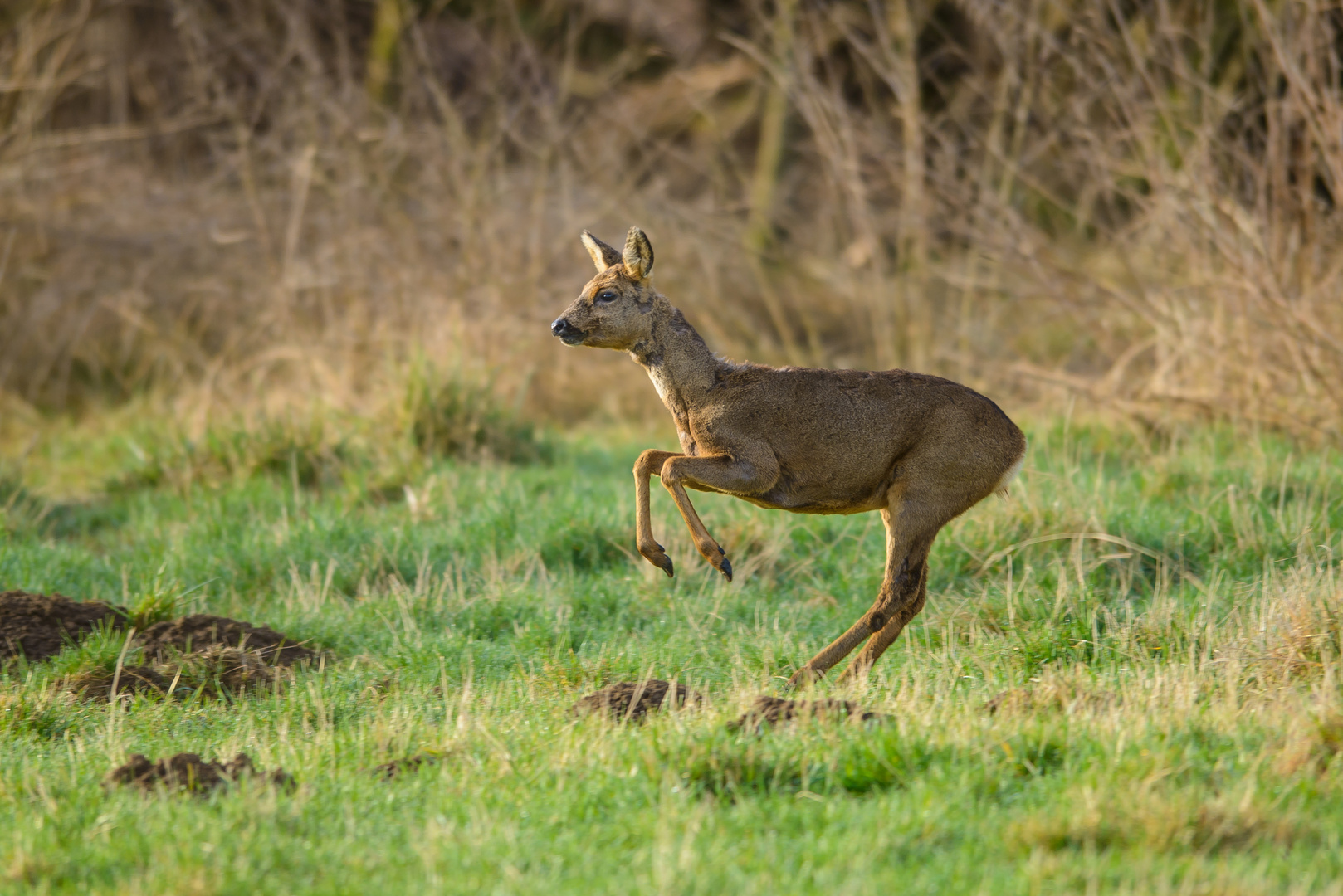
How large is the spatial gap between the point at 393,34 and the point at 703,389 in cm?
1126

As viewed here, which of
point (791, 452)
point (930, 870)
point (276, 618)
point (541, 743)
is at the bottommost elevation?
point (276, 618)

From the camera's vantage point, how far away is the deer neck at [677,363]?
569 cm

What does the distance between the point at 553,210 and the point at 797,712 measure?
10.6 m

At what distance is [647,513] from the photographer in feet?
18.2

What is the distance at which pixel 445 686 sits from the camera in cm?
548

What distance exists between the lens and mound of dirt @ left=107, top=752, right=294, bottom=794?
4254 millimetres

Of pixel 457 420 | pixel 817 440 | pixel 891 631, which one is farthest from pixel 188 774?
pixel 457 420

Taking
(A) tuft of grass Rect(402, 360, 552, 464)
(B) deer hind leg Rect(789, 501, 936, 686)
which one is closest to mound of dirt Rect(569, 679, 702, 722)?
(B) deer hind leg Rect(789, 501, 936, 686)

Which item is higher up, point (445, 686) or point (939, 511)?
point (939, 511)

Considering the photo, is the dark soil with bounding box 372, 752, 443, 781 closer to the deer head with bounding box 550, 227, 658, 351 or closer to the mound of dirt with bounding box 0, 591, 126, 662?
the deer head with bounding box 550, 227, 658, 351

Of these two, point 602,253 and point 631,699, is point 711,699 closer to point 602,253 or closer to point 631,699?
point 631,699

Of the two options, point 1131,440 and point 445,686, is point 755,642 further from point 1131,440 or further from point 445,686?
point 1131,440

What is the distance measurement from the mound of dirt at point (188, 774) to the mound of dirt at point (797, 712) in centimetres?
148

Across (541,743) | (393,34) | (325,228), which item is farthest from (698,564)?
(393,34)
